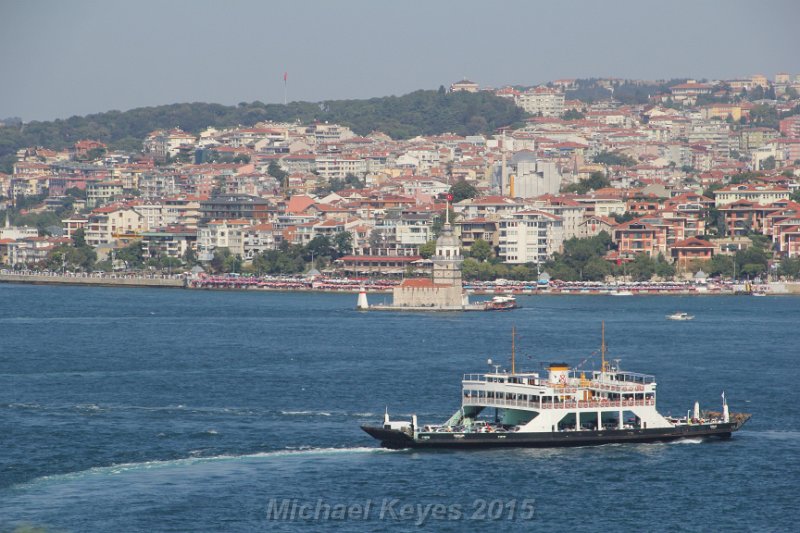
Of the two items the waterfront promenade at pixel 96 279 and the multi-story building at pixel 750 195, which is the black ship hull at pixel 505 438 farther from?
the multi-story building at pixel 750 195

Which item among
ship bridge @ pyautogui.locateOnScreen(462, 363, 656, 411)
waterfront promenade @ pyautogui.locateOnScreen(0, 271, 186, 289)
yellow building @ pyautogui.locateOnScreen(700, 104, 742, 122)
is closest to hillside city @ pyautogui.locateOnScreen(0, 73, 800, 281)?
yellow building @ pyautogui.locateOnScreen(700, 104, 742, 122)

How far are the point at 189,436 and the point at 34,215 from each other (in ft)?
331

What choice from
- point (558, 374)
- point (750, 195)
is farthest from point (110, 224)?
point (558, 374)

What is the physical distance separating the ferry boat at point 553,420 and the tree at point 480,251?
191 feet

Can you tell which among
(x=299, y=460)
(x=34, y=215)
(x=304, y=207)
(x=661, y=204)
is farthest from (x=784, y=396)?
(x=34, y=215)

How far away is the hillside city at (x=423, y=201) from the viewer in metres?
89.9

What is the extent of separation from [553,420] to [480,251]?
196 feet

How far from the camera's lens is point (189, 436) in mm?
31312

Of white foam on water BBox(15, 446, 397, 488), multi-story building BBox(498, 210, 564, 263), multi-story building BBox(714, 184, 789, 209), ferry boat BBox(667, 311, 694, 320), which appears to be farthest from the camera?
multi-story building BBox(714, 184, 789, 209)

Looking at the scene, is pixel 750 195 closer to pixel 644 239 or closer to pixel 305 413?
pixel 644 239

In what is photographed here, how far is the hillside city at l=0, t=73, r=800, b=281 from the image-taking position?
295ft

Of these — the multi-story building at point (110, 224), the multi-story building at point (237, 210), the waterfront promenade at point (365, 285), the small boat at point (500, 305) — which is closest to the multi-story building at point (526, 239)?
the waterfront promenade at point (365, 285)

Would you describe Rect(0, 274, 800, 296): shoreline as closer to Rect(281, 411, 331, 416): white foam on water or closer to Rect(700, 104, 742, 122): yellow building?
Rect(281, 411, 331, 416): white foam on water

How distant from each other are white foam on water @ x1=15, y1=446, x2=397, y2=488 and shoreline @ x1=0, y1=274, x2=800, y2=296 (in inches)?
1998
